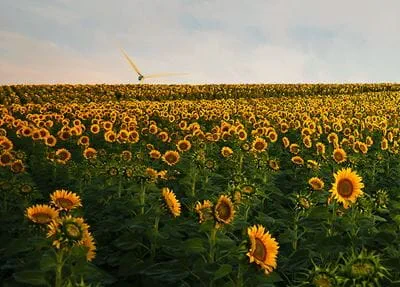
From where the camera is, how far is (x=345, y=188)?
560 cm

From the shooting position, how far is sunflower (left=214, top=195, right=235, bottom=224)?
4.29 meters

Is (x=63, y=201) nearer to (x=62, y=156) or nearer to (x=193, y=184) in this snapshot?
(x=193, y=184)

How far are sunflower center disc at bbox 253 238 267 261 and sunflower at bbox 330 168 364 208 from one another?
196 cm

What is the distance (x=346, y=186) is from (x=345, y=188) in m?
0.02

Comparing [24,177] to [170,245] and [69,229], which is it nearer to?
[170,245]

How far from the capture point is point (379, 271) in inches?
117

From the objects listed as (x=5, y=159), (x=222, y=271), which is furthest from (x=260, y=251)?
(x=5, y=159)

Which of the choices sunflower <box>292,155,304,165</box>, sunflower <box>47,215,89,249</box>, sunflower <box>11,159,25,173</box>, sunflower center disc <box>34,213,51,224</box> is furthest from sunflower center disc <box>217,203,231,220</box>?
sunflower <box>292,155,304,165</box>

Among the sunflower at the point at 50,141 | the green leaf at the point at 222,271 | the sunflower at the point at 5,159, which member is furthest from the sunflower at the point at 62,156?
the green leaf at the point at 222,271

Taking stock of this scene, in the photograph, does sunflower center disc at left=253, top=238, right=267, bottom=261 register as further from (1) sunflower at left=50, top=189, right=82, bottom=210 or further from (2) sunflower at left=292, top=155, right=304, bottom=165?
(2) sunflower at left=292, top=155, right=304, bottom=165

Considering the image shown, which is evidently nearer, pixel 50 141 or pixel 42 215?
pixel 42 215

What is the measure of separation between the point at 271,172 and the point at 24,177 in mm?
3544

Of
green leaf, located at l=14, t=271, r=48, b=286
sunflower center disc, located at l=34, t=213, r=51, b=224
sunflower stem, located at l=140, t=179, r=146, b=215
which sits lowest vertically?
green leaf, located at l=14, t=271, r=48, b=286

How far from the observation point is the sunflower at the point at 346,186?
5.56 m
